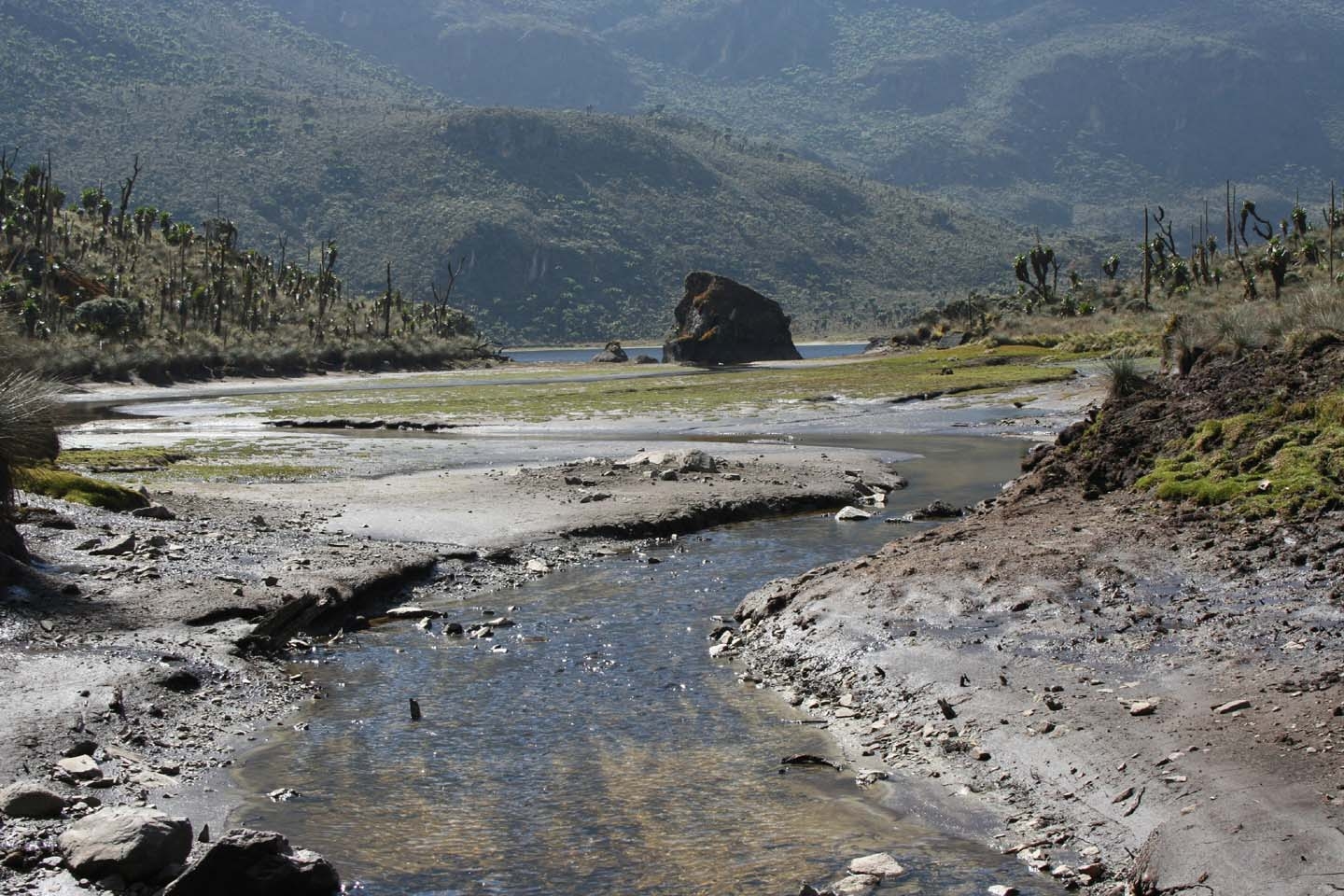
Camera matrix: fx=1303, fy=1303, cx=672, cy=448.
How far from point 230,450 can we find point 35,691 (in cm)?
3131

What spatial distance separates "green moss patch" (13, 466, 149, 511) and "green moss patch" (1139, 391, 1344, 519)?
1790 centimetres

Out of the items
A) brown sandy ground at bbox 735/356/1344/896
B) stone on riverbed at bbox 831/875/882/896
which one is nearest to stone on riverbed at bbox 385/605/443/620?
brown sandy ground at bbox 735/356/1344/896

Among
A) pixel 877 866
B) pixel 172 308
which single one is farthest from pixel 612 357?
pixel 877 866

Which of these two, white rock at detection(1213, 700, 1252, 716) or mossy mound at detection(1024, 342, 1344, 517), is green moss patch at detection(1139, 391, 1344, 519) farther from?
white rock at detection(1213, 700, 1252, 716)

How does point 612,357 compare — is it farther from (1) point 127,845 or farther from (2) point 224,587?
(1) point 127,845

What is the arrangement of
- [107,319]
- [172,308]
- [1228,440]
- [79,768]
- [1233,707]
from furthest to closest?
1. [172,308]
2. [107,319]
3. [1228,440]
4. [79,768]
5. [1233,707]

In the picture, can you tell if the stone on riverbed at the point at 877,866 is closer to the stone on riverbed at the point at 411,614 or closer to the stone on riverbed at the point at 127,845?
the stone on riverbed at the point at 127,845

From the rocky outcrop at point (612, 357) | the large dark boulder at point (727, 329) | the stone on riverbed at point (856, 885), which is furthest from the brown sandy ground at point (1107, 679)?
the rocky outcrop at point (612, 357)

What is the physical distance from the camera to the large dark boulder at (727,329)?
133125 mm

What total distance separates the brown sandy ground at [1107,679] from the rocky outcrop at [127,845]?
591 centimetres

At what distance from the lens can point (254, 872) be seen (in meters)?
8.95

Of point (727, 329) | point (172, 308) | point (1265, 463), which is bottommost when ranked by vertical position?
point (1265, 463)

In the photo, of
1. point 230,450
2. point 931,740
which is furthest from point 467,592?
point 230,450

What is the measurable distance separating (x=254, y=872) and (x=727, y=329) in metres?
127
